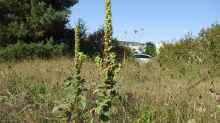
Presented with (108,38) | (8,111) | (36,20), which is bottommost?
(8,111)

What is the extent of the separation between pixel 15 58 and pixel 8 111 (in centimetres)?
1874

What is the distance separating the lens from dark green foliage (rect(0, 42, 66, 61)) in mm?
24750

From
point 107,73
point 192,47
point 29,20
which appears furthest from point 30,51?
point 107,73

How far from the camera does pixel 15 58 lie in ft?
81.3

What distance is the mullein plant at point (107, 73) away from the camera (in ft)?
12.7

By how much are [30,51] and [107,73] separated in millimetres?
21528

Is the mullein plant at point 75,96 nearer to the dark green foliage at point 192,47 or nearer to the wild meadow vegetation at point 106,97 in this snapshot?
the wild meadow vegetation at point 106,97

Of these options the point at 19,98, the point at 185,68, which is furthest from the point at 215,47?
the point at 19,98

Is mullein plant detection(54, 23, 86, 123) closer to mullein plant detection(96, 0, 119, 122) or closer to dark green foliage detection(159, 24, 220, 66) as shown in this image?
mullein plant detection(96, 0, 119, 122)

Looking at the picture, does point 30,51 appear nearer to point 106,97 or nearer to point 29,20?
point 29,20

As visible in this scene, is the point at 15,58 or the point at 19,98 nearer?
the point at 19,98

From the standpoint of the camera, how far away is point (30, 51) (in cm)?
2517

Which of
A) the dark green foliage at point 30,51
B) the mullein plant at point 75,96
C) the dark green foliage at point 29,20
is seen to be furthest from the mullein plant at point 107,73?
the dark green foliage at point 29,20

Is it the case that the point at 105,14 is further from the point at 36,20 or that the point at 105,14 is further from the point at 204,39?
the point at 36,20
